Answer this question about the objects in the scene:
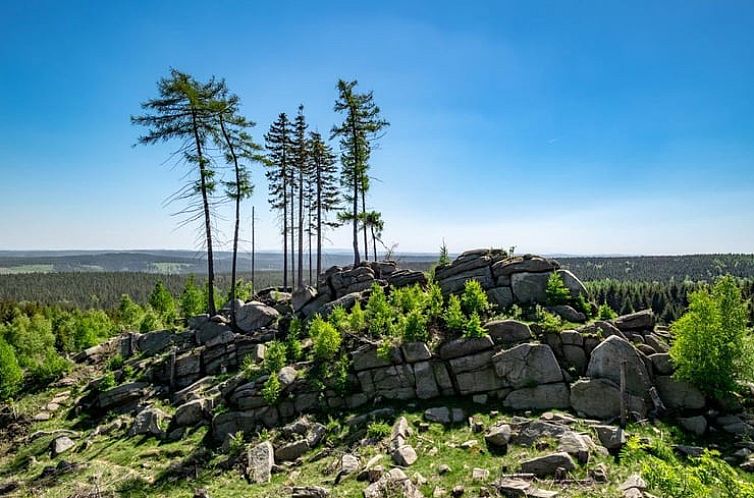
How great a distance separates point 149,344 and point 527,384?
83.1 ft

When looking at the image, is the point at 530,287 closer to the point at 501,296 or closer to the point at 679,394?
the point at 501,296

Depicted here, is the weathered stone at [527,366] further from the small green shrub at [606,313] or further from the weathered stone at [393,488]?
the weathered stone at [393,488]

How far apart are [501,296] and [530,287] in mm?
1573

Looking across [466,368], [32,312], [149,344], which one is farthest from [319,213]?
[32,312]

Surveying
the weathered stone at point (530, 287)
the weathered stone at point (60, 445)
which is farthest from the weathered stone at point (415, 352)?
the weathered stone at point (60, 445)

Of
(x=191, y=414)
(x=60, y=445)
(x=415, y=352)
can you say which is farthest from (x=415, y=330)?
(x=60, y=445)

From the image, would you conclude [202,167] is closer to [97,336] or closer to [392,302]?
[392,302]

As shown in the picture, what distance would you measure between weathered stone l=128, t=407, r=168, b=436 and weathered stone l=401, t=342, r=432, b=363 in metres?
12.3

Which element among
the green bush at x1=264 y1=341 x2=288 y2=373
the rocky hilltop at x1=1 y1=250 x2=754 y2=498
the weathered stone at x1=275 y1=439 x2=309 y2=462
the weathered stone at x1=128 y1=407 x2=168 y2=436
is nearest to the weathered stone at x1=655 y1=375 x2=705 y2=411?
the rocky hilltop at x1=1 y1=250 x2=754 y2=498

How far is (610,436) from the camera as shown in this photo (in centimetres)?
1284

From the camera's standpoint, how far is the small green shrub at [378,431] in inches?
583

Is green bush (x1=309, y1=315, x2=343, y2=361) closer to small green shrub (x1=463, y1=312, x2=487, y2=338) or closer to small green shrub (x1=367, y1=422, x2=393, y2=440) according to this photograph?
small green shrub (x1=367, y1=422, x2=393, y2=440)

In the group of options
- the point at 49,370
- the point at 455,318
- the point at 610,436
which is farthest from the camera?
the point at 49,370

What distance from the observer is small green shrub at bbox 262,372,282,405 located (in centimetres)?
1736
